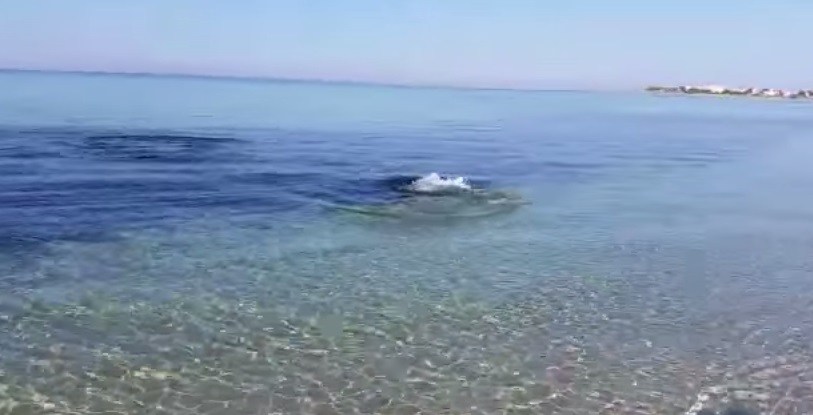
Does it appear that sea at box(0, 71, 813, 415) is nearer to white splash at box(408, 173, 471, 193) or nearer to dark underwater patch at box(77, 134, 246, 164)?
white splash at box(408, 173, 471, 193)

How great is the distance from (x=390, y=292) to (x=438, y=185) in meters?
13.4

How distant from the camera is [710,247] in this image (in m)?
18.9

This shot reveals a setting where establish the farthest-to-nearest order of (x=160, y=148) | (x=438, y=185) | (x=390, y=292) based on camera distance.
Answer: (x=160, y=148), (x=438, y=185), (x=390, y=292)

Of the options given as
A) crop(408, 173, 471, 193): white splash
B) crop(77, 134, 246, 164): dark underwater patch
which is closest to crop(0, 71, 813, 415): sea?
crop(408, 173, 471, 193): white splash

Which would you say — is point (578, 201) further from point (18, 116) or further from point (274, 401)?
point (18, 116)

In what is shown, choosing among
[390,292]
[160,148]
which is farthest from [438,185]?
[160,148]

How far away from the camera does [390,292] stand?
14234mm

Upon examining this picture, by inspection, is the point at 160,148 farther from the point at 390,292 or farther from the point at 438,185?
the point at 390,292

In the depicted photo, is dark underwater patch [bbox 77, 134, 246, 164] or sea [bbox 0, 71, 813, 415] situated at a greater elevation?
dark underwater patch [bbox 77, 134, 246, 164]

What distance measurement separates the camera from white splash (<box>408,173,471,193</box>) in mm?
26938

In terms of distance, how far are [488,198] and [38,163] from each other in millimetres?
16107

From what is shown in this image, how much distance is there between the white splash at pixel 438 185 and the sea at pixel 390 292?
0.38ft

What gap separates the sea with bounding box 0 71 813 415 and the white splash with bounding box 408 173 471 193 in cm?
12

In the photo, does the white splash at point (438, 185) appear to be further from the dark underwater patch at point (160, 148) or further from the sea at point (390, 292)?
the dark underwater patch at point (160, 148)
